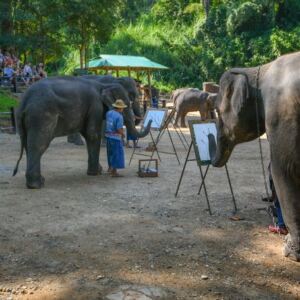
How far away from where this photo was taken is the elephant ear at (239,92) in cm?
491

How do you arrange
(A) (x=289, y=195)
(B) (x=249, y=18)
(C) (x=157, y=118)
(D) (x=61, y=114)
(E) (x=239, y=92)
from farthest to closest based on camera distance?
(B) (x=249, y=18) → (C) (x=157, y=118) → (D) (x=61, y=114) → (E) (x=239, y=92) → (A) (x=289, y=195)

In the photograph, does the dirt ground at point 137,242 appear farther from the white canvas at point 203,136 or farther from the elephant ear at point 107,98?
the elephant ear at point 107,98

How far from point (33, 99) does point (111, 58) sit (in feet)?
49.4

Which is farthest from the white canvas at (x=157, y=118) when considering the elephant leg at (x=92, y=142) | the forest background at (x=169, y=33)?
the forest background at (x=169, y=33)

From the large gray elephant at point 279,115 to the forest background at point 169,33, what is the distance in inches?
825

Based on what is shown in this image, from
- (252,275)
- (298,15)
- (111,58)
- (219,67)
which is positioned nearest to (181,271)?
(252,275)

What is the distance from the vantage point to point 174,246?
5.06 m

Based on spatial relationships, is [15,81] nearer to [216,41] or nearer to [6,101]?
[6,101]

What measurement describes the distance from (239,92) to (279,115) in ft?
2.56

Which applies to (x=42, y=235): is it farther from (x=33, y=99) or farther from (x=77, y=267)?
(x=33, y=99)

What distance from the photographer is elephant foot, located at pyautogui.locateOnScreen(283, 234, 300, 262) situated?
15.1 ft

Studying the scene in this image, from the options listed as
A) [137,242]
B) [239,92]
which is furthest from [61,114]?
[239,92]

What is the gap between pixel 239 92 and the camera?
197 inches

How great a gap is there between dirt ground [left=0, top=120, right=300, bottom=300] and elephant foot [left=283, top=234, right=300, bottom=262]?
0.29 feet
